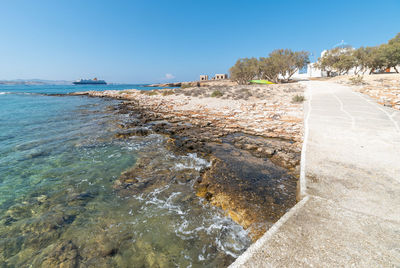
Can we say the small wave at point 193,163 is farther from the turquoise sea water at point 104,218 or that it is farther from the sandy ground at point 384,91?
the sandy ground at point 384,91

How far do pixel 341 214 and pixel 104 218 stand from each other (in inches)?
184

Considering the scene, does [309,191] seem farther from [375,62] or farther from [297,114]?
[375,62]

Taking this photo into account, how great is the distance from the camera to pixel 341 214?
267cm

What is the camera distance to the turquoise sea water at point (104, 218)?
2.84 meters

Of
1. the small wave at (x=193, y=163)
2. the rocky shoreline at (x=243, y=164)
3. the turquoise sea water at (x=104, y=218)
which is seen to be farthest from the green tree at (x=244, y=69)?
the turquoise sea water at (x=104, y=218)

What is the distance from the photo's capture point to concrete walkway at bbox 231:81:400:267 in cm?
198

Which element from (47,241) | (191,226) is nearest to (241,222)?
(191,226)

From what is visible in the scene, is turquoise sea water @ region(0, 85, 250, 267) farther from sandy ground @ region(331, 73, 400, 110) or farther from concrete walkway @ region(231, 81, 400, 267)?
sandy ground @ region(331, 73, 400, 110)

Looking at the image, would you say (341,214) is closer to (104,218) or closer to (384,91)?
(104,218)

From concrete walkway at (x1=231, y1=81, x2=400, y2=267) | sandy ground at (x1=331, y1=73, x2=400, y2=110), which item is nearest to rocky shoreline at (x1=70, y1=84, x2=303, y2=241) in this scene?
concrete walkway at (x1=231, y1=81, x2=400, y2=267)

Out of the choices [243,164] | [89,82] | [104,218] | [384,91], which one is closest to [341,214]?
[243,164]

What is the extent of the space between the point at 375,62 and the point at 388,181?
184 feet

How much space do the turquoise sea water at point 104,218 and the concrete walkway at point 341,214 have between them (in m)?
1.05

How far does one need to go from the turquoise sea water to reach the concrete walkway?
105 centimetres
